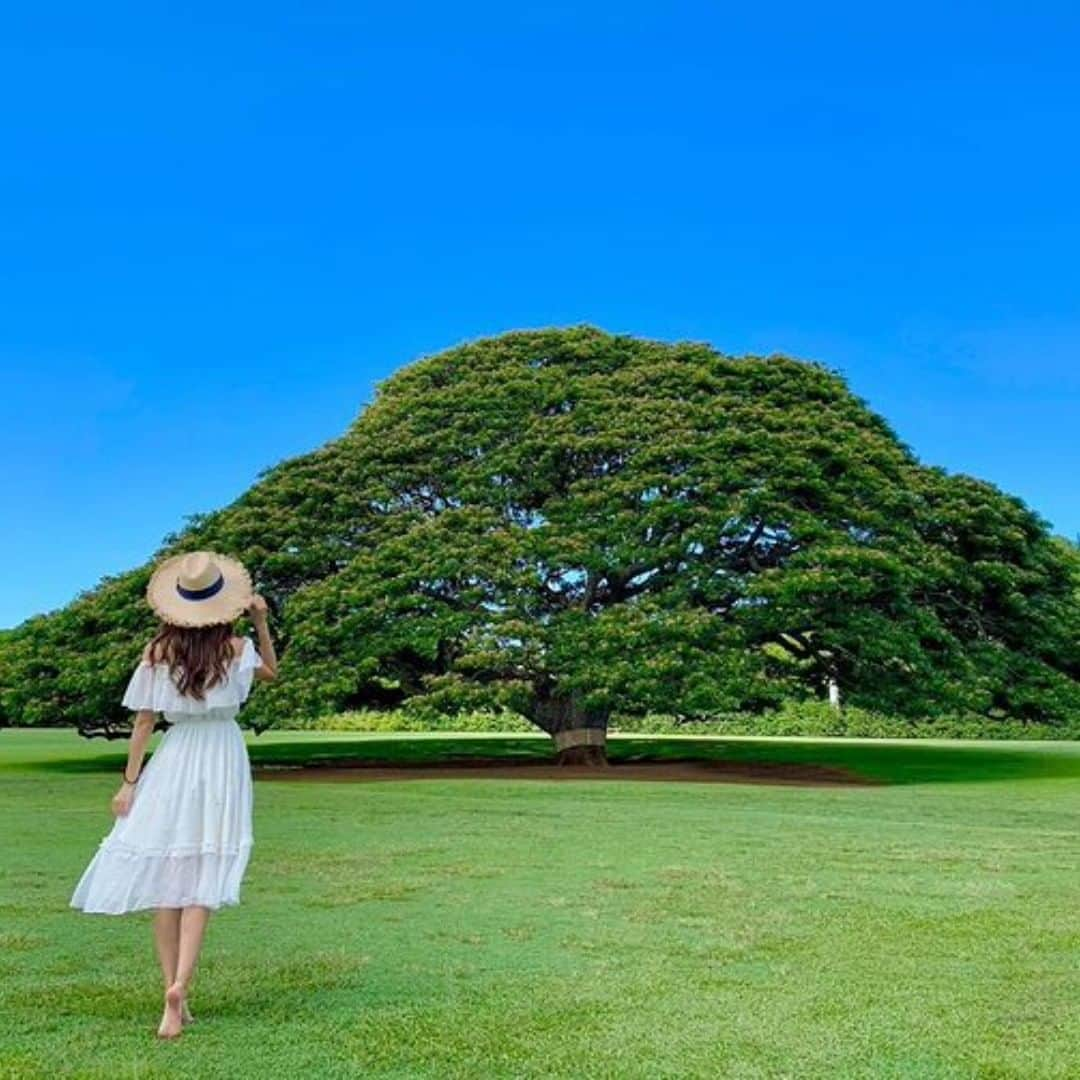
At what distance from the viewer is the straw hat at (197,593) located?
5680mm

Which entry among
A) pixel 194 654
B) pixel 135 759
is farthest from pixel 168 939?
pixel 194 654

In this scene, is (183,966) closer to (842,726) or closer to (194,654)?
(194,654)

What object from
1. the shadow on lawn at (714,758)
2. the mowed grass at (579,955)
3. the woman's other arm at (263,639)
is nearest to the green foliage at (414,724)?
the shadow on lawn at (714,758)

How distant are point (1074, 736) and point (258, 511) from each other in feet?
109

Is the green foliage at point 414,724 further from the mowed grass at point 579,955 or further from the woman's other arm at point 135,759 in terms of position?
the woman's other arm at point 135,759

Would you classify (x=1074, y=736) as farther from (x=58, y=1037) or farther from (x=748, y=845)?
(x=58, y=1037)

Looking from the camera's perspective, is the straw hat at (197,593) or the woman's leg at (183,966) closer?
the woman's leg at (183,966)

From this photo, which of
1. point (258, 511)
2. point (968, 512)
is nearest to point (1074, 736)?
point (968, 512)

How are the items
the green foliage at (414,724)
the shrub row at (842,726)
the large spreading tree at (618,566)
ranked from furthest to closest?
the green foliage at (414,724) → the shrub row at (842,726) → the large spreading tree at (618,566)

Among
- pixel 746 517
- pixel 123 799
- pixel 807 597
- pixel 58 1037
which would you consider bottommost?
pixel 58 1037

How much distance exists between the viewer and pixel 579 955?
23.2 ft

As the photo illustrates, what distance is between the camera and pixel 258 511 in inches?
1022

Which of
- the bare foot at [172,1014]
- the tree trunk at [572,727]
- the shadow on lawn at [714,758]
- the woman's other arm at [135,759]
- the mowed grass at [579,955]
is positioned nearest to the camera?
the mowed grass at [579,955]

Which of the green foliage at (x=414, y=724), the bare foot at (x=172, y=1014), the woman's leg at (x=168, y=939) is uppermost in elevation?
the green foliage at (x=414, y=724)
